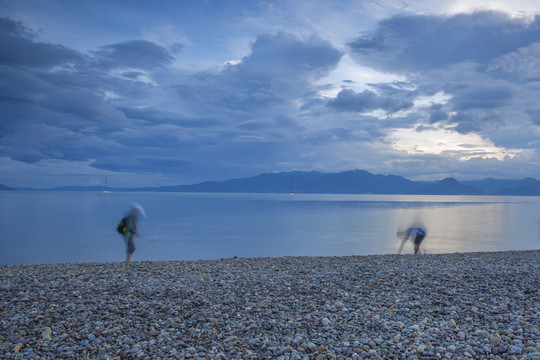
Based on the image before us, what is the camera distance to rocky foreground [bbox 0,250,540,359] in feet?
20.0

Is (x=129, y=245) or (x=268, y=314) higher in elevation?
(x=129, y=245)

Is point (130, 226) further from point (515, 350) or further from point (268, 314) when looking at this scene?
point (515, 350)

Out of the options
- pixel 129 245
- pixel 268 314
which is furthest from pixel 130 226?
pixel 268 314

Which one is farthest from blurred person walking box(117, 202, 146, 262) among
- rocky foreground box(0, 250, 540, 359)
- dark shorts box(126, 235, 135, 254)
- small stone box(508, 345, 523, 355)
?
small stone box(508, 345, 523, 355)

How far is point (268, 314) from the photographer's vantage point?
7.59 meters

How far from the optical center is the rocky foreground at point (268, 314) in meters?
6.09

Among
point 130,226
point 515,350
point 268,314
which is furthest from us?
point 130,226

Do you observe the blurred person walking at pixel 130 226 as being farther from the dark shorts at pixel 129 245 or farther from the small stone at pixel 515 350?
the small stone at pixel 515 350

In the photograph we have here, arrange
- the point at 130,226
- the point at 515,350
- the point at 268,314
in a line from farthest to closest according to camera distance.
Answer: the point at 130,226, the point at 268,314, the point at 515,350

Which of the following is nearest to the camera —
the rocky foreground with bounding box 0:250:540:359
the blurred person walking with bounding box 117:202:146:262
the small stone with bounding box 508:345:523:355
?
the small stone with bounding box 508:345:523:355

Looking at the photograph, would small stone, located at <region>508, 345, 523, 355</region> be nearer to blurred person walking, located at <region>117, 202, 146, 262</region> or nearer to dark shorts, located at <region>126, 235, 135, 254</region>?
blurred person walking, located at <region>117, 202, 146, 262</region>

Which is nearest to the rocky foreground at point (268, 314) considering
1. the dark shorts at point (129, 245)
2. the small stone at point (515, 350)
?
the small stone at point (515, 350)

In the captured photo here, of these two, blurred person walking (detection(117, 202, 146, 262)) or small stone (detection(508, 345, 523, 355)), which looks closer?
small stone (detection(508, 345, 523, 355))

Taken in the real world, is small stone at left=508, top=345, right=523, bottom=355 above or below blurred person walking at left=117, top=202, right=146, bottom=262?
below
